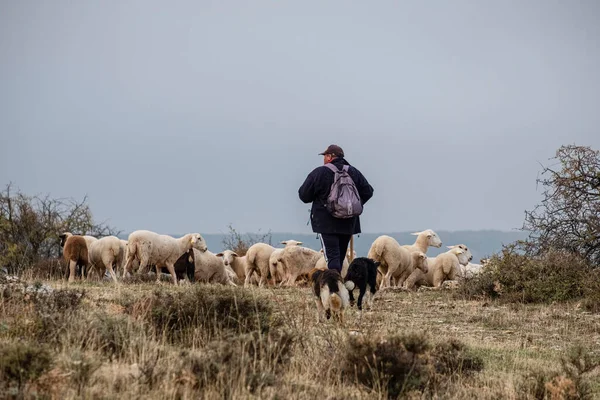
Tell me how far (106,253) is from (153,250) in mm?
1223

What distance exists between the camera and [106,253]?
2094 centimetres

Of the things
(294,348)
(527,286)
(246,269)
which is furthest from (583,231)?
(294,348)

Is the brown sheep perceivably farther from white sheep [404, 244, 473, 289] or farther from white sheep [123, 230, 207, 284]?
white sheep [404, 244, 473, 289]

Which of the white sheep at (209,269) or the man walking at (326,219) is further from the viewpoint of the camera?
the white sheep at (209,269)

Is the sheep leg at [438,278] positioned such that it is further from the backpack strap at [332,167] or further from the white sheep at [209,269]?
the backpack strap at [332,167]

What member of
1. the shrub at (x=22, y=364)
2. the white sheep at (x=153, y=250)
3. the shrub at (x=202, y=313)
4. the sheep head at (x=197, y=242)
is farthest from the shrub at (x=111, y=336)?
the sheep head at (x=197, y=242)

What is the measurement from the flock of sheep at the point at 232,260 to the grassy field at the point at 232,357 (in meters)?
9.85

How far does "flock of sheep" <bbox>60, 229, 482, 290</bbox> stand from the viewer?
812 inches

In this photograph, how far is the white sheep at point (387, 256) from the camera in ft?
70.1

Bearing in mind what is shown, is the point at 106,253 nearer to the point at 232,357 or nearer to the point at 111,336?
the point at 111,336

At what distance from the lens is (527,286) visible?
58.0 ft

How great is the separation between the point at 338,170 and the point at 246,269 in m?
12.8

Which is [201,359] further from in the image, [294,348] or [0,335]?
[0,335]

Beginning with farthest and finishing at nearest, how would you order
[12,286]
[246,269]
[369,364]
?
[246,269], [12,286], [369,364]
